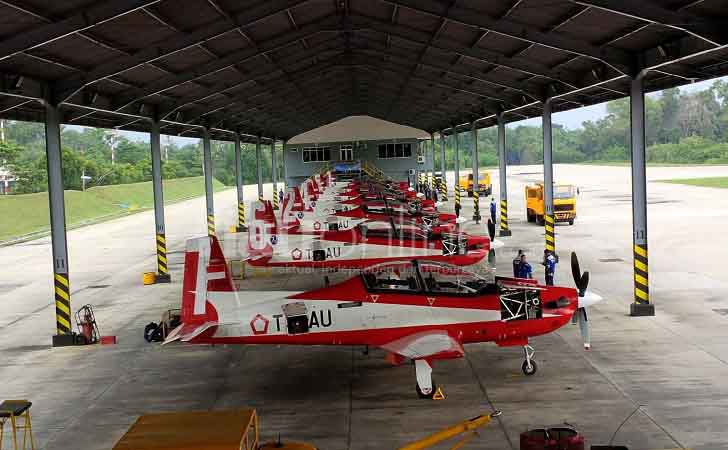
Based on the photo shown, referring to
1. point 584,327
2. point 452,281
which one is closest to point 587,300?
point 584,327

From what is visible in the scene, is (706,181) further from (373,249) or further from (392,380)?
(392,380)

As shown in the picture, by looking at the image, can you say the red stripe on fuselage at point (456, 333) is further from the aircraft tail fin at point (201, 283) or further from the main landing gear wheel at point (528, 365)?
the aircraft tail fin at point (201, 283)

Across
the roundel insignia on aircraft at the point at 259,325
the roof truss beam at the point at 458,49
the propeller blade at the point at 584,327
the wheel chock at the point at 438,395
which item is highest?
the roof truss beam at the point at 458,49

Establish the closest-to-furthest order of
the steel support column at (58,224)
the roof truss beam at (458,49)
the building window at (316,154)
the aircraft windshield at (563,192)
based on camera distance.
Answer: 1. the steel support column at (58,224)
2. the roof truss beam at (458,49)
3. the aircraft windshield at (563,192)
4. the building window at (316,154)

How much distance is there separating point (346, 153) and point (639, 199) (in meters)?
49.5

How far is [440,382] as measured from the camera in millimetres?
14445

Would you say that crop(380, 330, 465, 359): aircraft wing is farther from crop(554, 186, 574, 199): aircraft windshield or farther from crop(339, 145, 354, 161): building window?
crop(339, 145, 354, 161): building window

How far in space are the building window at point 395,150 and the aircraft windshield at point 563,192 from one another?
26.1 metres

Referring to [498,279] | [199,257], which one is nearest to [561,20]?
[498,279]

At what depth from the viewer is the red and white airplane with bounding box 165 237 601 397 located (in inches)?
543

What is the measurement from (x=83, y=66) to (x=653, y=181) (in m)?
74.9

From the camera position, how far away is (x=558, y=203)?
4300 cm

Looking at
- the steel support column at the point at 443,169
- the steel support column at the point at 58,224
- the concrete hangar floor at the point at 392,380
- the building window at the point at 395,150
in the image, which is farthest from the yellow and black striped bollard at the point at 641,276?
the building window at the point at 395,150

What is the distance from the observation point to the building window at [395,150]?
6875cm
